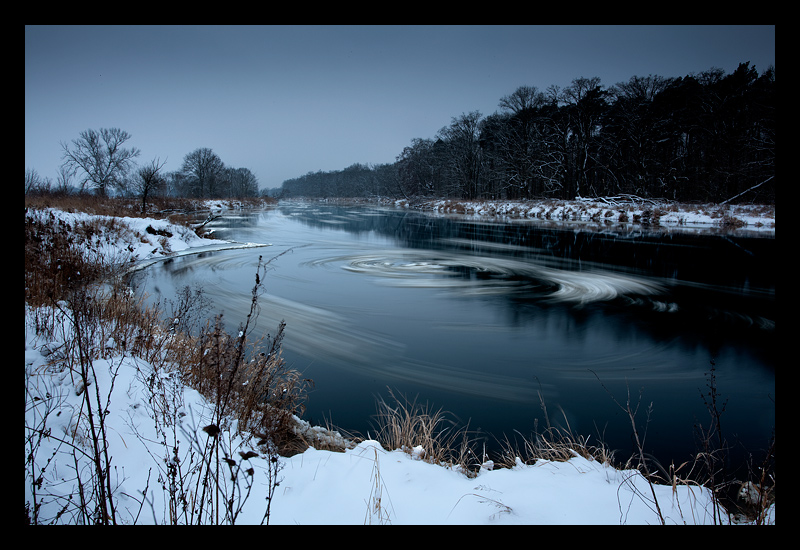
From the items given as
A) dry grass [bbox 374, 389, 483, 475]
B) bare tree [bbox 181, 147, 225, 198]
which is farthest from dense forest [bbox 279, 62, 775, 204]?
bare tree [bbox 181, 147, 225, 198]

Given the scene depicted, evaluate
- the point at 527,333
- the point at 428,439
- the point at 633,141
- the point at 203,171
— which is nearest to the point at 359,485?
the point at 428,439

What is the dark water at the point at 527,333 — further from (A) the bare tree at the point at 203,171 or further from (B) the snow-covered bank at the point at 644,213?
(A) the bare tree at the point at 203,171

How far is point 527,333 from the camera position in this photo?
23.4 feet

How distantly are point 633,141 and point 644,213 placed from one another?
1363 centimetres

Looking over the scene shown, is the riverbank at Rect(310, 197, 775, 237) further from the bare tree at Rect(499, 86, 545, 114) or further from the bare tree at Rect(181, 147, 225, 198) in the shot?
the bare tree at Rect(181, 147, 225, 198)

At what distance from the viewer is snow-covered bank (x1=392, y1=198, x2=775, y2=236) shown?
26234 mm

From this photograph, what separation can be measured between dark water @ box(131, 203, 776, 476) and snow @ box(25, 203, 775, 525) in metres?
0.99

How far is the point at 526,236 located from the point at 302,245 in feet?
40.5

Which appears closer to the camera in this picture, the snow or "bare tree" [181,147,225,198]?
the snow

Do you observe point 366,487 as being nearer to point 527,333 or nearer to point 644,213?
point 527,333

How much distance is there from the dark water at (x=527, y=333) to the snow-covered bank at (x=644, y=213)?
12587 millimetres

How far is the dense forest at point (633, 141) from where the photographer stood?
32.8m

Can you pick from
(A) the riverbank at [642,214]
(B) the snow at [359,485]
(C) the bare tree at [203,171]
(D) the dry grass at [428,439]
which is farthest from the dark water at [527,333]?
(C) the bare tree at [203,171]
